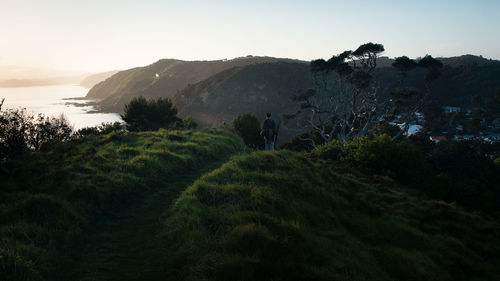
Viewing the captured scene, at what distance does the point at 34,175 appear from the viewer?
31.2ft

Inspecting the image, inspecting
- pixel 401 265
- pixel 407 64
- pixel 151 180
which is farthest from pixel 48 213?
pixel 407 64

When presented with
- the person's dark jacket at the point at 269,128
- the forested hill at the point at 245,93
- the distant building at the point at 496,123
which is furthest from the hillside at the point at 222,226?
the forested hill at the point at 245,93

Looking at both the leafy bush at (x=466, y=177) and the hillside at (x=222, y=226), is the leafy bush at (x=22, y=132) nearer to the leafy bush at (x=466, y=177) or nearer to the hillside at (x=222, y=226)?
the hillside at (x=222, y=226)

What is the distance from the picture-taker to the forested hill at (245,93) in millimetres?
131000

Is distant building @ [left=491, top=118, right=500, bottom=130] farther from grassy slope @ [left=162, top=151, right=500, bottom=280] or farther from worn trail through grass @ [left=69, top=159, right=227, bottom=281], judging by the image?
worn trail through grass @ [left=69, top=159, right=227, bottom=281]

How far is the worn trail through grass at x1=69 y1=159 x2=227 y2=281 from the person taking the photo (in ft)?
16.5

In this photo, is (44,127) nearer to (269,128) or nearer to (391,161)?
(269,128)

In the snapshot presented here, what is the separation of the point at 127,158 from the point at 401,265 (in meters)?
10.4

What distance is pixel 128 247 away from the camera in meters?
5.95

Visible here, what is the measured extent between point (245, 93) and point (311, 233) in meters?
138

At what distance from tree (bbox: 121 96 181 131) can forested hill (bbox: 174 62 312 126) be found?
268ft

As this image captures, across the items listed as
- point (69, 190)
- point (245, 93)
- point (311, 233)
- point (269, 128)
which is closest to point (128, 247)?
point (69, 190)

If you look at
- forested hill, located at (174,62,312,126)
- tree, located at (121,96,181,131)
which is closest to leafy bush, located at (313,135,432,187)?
tree, located at (121,96,181,131)

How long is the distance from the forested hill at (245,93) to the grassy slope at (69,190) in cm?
11085
